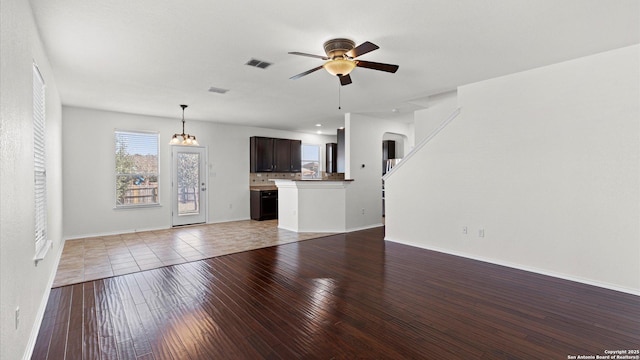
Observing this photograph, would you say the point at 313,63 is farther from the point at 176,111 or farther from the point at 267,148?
the point at 267,148

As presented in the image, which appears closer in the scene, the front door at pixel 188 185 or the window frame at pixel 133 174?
the window frame at pixel 133 174

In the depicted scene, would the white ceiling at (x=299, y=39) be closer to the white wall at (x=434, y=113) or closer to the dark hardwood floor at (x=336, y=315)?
the white wall at (x=434, y=113)

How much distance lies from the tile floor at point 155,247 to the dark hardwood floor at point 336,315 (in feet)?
1.52

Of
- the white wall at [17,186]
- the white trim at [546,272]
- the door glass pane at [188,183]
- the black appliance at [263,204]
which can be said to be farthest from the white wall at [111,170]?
the white trim at [546,272]

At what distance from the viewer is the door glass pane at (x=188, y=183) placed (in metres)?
7.45

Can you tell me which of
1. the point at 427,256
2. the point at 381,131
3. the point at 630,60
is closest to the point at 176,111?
the point at 381,131

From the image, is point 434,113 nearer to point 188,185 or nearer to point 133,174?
point 188,185

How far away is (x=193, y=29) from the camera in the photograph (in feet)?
9.29

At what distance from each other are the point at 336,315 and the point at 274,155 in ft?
22.1

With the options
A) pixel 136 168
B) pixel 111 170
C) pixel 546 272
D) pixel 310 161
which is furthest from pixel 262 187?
pixel 546 272

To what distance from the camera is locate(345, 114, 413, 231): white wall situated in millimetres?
6697

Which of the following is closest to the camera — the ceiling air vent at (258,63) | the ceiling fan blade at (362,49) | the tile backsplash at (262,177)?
the ceiling fan blade at (362,49)

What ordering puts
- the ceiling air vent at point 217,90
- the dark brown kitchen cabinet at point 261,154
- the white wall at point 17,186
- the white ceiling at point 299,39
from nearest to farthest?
the white wall at point 17,186, the white ceiling at point 299,39, the ceiling air vent at point 217,90, the dark brown kitchen cabinet at point 261,154

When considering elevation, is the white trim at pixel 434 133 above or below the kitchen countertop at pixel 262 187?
above
